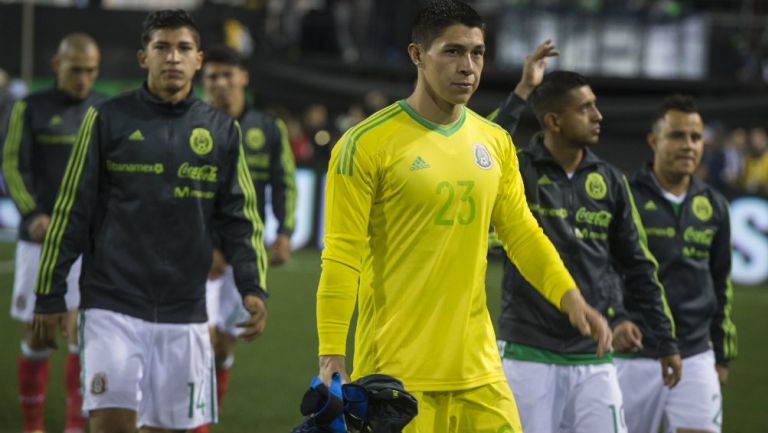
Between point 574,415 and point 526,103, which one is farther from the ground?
point 526,103

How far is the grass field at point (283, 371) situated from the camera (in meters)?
8.62

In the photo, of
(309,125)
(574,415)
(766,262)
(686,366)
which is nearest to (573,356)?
(574,415)

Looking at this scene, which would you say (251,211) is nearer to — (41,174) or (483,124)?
(483,124)

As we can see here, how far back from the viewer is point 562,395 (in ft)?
19.0

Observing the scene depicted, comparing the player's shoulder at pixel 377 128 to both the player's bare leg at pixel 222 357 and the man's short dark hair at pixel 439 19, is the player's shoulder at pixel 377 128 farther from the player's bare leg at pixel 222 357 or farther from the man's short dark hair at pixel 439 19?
the player's bare leg at pixel 222 357

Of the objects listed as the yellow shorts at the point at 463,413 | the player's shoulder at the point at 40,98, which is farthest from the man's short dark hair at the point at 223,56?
the yellow shorts at the point at 463,413

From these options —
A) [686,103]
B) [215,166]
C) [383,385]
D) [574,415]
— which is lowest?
[574,415]

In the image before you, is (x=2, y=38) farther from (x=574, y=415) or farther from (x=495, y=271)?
(x=574, y=415)

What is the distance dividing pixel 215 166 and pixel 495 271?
1189 cm

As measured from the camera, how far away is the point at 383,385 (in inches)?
156

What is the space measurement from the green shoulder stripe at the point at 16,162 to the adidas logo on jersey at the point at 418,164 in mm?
4307

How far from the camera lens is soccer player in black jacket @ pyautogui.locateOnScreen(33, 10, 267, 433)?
18.4 feet

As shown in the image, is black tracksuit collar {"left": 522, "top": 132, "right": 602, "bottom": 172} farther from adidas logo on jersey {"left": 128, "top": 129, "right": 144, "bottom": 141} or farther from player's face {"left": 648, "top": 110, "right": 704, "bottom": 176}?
adidas logo on jersey {"left": 128, "top": 129, "right": 144, "bottom": 141}

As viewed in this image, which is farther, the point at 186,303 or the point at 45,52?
the point at 45,52
